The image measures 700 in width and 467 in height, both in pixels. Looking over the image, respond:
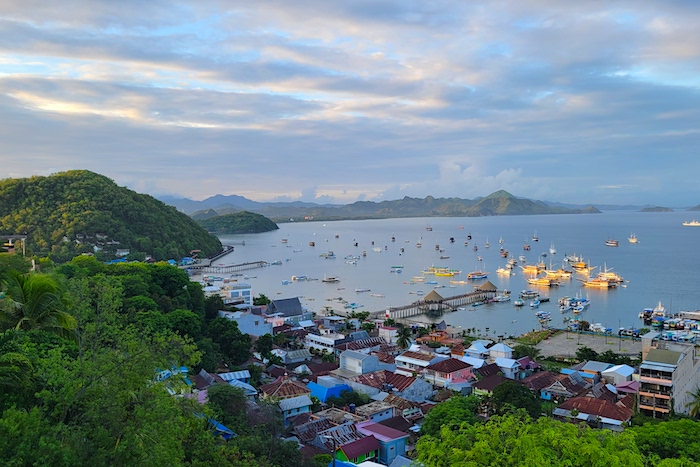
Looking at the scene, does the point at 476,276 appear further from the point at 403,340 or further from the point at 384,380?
the point at 384,380

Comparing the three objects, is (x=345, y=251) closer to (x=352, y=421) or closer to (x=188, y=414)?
(x=352, y=421)

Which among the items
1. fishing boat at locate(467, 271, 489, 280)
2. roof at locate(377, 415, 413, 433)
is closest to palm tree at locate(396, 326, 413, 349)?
roof at locate(377, 415, 413, 433)

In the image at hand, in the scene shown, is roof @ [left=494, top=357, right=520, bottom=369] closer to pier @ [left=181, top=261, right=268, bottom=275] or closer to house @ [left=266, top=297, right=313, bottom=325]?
house @ [left=266, top=297, right=313, bottom=325]

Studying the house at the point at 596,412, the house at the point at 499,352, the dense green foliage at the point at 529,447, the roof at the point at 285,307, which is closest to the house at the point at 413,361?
the house at the point at 499,352

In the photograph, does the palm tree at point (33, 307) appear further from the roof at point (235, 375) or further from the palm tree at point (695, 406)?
the palm tree at point (695, 406)

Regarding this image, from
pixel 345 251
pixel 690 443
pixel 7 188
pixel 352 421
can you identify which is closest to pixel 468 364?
pixel 352 421

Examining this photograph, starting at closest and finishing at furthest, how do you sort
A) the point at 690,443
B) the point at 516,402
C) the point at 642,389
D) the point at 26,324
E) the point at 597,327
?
the point at 26,324, the point at 690,443, the point at 516,402, the point at 642,389, the point at 597,327
